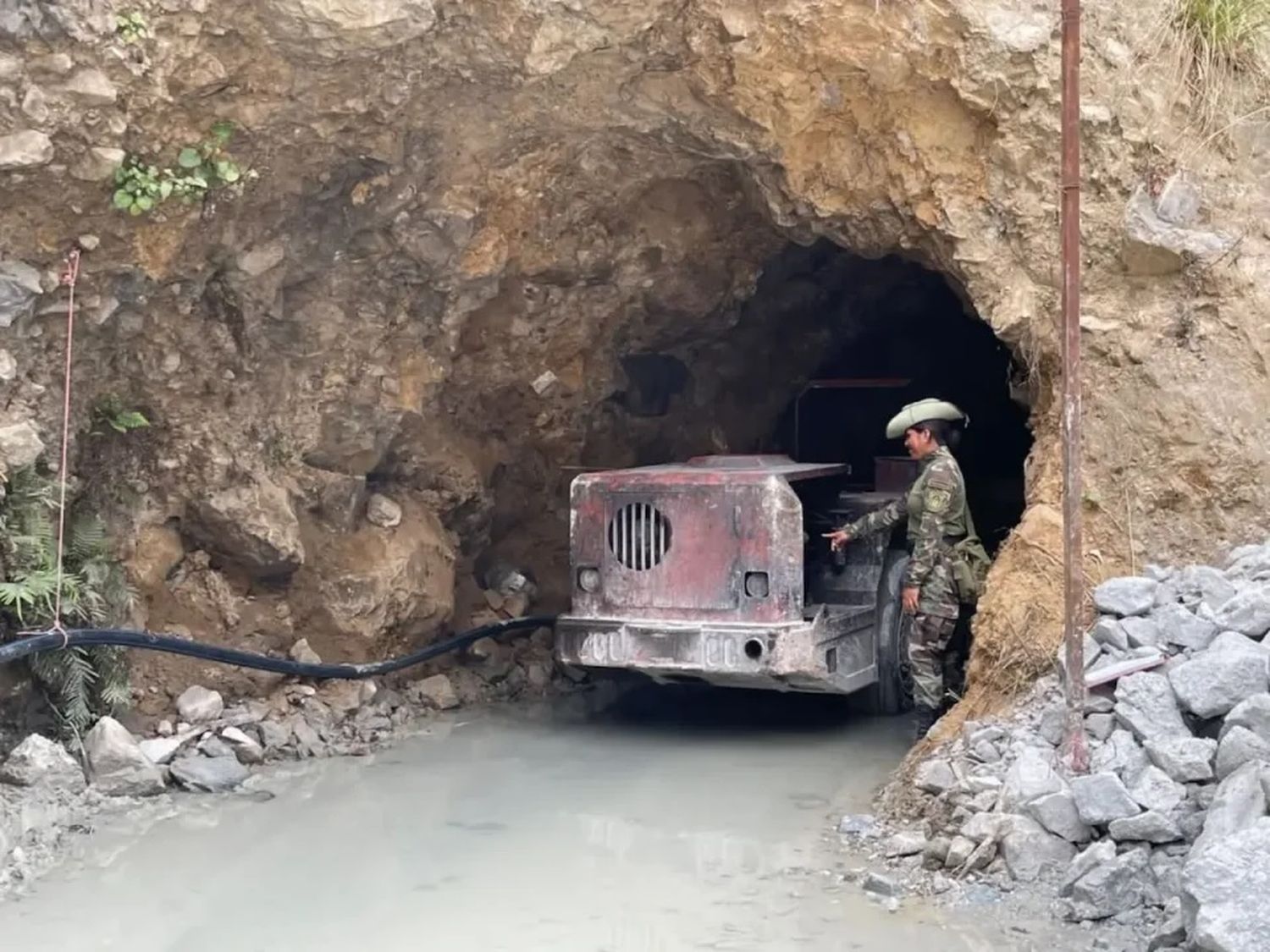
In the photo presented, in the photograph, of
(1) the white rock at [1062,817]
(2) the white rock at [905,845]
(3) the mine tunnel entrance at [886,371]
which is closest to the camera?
(1) the white rock at [1062,817]

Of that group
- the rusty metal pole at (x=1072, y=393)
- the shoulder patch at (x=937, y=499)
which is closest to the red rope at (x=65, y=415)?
the shoulder patch at (x=937, y=499)

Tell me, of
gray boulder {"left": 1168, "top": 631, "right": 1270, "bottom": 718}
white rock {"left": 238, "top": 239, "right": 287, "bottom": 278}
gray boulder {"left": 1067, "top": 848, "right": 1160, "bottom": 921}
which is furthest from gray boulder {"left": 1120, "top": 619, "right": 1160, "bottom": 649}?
white rock {"left": 238, "top": 239, "right": 287, "bottom": 278}

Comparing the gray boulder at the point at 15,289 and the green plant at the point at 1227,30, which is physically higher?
the green plant at the point at 1227,30

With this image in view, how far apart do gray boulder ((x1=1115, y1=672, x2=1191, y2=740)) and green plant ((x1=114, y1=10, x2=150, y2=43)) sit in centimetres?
504

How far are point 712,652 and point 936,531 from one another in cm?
135

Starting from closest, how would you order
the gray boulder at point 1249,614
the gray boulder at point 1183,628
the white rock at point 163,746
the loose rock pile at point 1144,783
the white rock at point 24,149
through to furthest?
the loose rock pile at point 1144,783
the gray boulder at point 1249,614
the gray boulder at point 1183,628
the white rock at point 24,149
the white rock at point 163,746

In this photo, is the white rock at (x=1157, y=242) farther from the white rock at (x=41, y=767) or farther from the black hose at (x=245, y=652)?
the white rock at (x=41, y=767)

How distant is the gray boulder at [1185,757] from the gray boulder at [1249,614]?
24.2 inches

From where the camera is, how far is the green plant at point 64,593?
20.3 ft

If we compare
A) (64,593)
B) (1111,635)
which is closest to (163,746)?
(64,593)

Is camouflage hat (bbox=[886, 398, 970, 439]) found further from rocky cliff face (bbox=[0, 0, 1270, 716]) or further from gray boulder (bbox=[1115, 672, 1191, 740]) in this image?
gray boulder (bbox=[1115, 672, 1191, 740])

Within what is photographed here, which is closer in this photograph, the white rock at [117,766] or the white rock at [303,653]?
the white rock at [117,766]

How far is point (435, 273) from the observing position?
7734 mm

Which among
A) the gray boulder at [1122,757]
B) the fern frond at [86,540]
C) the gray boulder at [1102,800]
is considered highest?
the fern frond at [86,540]
